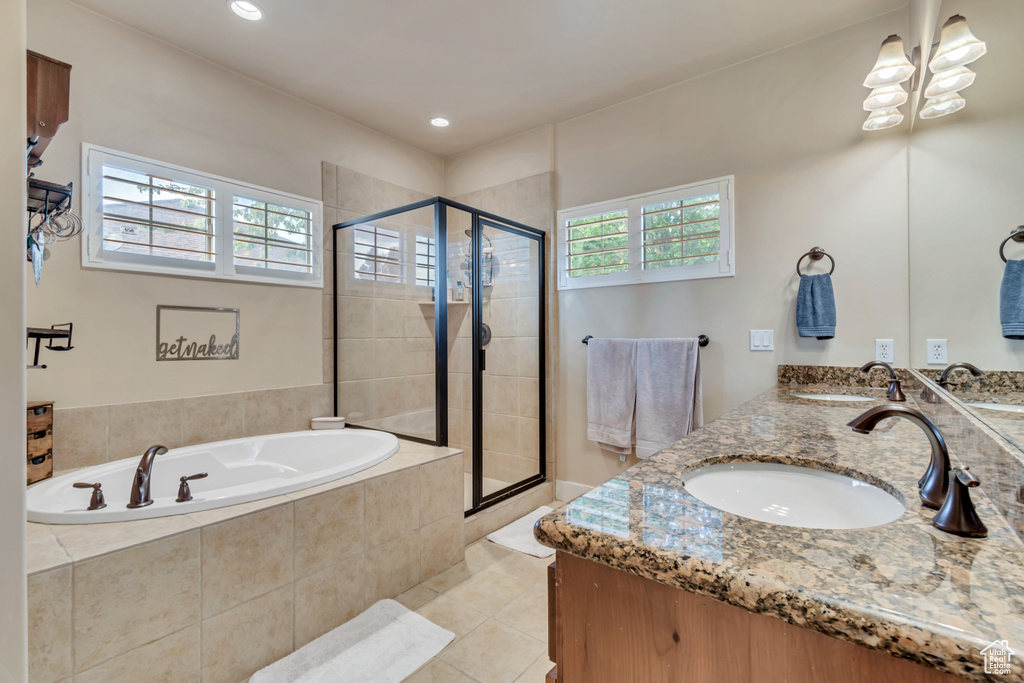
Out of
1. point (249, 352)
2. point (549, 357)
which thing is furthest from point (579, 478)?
point (249, 352)

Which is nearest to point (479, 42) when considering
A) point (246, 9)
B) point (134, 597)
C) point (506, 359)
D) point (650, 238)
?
point (246, 9)

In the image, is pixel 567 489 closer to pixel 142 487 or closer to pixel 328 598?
pixel 328 598

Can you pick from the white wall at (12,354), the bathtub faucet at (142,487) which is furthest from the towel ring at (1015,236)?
the bathtub faucet at (142,487)

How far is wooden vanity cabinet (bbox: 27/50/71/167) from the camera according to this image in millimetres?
1068

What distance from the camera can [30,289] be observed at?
6.00 ft

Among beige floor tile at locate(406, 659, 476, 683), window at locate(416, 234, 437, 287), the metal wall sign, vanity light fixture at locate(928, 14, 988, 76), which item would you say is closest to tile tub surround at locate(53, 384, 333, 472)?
the metal wall sign

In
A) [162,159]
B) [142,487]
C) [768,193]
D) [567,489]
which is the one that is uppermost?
[162,159]

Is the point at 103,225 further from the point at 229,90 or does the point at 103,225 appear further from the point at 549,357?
the point at 549,357

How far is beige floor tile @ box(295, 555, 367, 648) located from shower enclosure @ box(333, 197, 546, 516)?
77cm

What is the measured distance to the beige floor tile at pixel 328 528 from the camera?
164cm

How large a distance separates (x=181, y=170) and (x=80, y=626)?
198cm

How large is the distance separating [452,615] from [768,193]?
2595mm

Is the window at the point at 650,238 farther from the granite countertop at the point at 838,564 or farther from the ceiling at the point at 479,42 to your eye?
the granite countertop at the point at 838,564

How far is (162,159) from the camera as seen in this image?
84.1 inches
